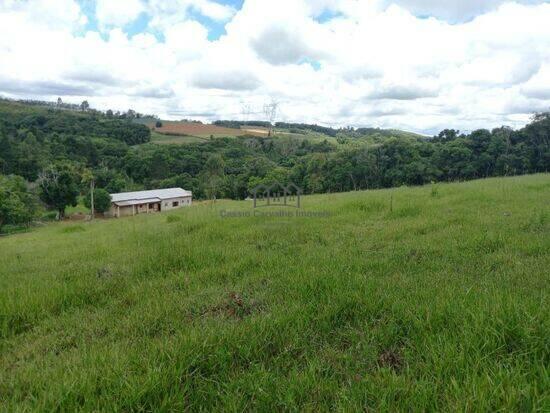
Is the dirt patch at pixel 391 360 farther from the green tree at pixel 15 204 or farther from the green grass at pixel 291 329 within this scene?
the green tree at pixel 15 204

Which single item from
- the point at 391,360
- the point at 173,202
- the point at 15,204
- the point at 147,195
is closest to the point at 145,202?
the point at 147,195

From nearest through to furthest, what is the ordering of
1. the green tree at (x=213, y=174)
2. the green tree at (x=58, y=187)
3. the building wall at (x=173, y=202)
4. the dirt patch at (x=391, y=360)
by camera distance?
the dirt patch at (x=391, y=360)
the green tree at (x=58, y=187)
the building wall at (x=173, y=202)
the green tree at (x=213, y=174)

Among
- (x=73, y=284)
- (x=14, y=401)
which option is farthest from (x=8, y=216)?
(x=14, y=401)

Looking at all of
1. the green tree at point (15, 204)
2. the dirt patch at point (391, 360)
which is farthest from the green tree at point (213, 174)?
the dirt patch at point (391, 360)

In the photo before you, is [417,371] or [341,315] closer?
[417,371]

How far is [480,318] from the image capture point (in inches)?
88.7

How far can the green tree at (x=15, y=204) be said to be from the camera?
3128 cm

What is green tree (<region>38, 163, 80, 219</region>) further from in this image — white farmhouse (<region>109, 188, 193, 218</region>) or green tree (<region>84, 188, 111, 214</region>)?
white farmhouse (<region>109, 188, 193, 218</region>)

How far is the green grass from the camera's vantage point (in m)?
1.83

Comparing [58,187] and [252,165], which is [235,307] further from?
[252,165]

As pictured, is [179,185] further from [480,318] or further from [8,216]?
[480,318]

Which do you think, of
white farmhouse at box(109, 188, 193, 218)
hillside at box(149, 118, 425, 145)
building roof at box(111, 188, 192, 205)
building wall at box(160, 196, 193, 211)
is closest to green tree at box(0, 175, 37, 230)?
white farmhouse at box(109, 188, 193, 218)

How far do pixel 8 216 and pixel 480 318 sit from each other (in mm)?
39751

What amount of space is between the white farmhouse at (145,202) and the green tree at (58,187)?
16.1 feet
